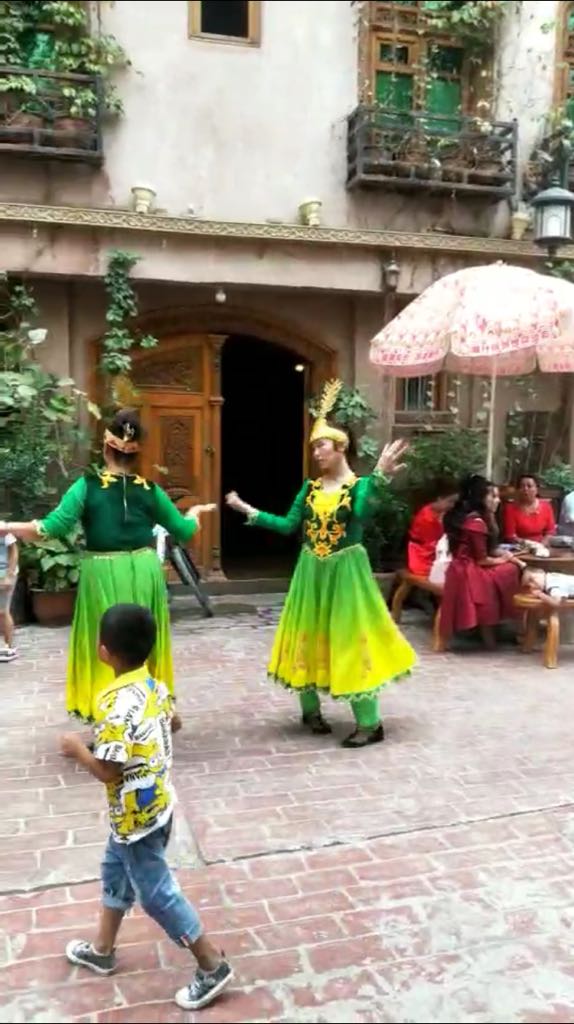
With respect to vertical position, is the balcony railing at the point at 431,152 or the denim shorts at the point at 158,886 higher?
the balcony railing at the point at 431,152

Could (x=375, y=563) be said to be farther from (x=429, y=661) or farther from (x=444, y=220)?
(x=444, y=220)

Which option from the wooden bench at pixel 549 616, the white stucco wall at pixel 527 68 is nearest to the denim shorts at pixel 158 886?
the wooden bench at pixel 549 616

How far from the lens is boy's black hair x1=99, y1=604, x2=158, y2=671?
2.59 meters

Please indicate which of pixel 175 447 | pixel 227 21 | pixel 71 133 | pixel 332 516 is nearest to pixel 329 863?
pixel 332 516

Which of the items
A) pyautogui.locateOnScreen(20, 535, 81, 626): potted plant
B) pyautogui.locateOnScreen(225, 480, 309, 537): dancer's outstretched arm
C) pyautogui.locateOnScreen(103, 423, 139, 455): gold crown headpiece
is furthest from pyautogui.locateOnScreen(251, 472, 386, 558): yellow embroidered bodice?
pyautogui.locateOnScreen(20, 535, 81, 626): potted plant

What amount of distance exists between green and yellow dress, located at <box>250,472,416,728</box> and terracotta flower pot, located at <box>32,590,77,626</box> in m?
3.16

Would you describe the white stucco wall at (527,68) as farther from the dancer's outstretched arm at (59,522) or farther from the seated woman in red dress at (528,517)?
the dancer's outstretched arm at (59,522)

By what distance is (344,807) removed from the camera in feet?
13.3

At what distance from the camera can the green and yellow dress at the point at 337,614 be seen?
4.75 metres

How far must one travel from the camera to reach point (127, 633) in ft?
8.48

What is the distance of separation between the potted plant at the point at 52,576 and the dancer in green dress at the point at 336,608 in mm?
2983

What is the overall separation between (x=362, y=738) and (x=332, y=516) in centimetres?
124

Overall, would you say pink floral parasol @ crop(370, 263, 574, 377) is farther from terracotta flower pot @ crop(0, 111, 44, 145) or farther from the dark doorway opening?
the dark doorway opening

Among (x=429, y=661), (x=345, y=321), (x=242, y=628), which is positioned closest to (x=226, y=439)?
(x=345, y=321)
